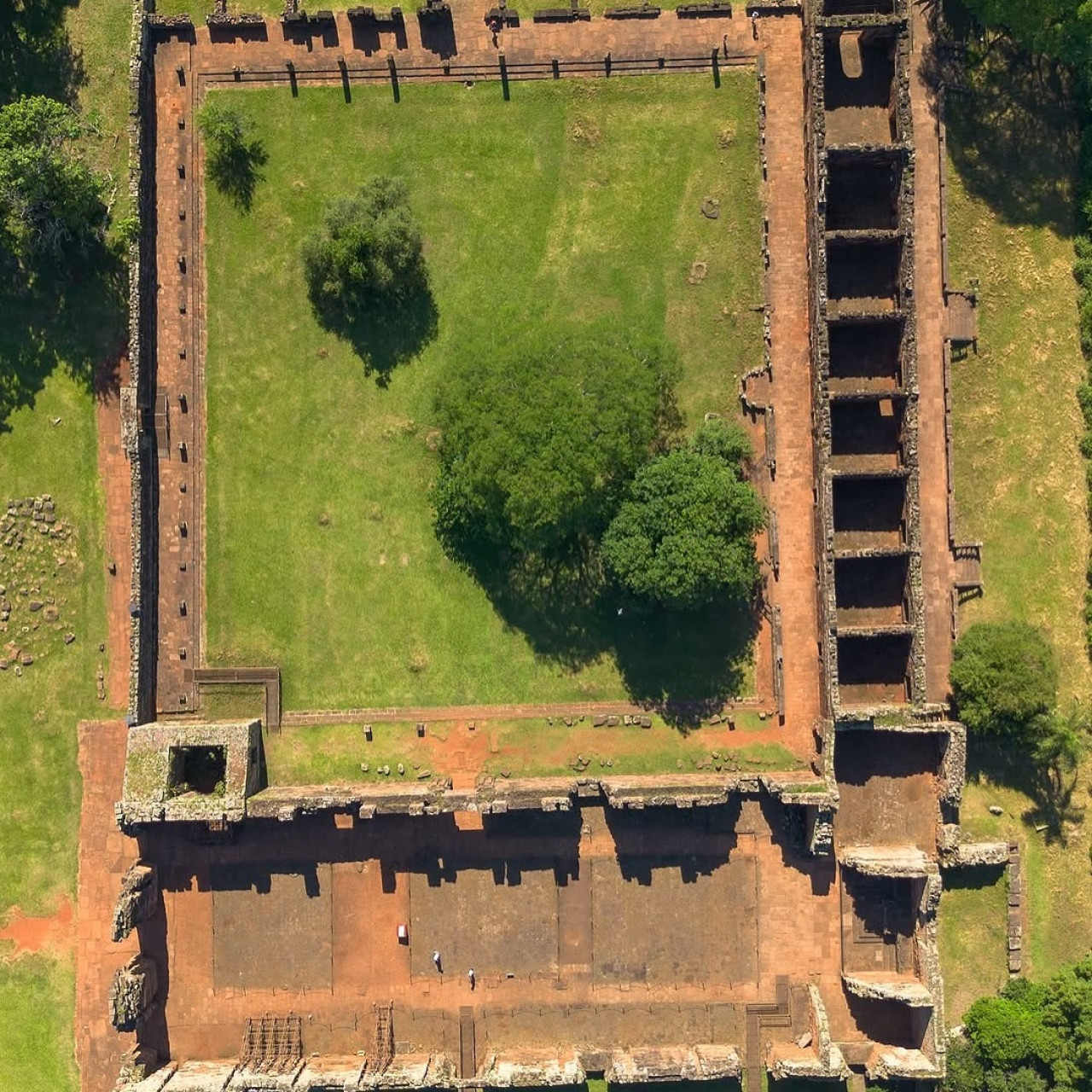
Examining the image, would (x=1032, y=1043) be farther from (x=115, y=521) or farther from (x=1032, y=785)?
(x=115, y=521)

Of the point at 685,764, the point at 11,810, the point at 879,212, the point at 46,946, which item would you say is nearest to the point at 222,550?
the point at 11,810

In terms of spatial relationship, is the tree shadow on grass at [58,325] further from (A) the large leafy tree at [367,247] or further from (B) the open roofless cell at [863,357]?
(B) the open roofless cell at [863,357]

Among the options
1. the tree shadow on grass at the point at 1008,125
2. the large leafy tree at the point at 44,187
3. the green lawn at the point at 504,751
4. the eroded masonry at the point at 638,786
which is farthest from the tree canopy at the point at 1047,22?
the large leafy tree at the point at 44,187

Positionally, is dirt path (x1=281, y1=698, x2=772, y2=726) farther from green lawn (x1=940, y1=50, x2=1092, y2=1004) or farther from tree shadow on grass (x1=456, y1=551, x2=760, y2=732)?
green lawn (x1=940, y1=50, x2=1092, y2=1004)

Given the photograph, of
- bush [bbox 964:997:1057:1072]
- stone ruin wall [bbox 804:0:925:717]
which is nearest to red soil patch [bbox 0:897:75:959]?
stone ruin wall [bbox 804:0:925:717]

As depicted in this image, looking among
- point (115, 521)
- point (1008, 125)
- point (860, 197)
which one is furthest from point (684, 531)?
point (115, 521)
